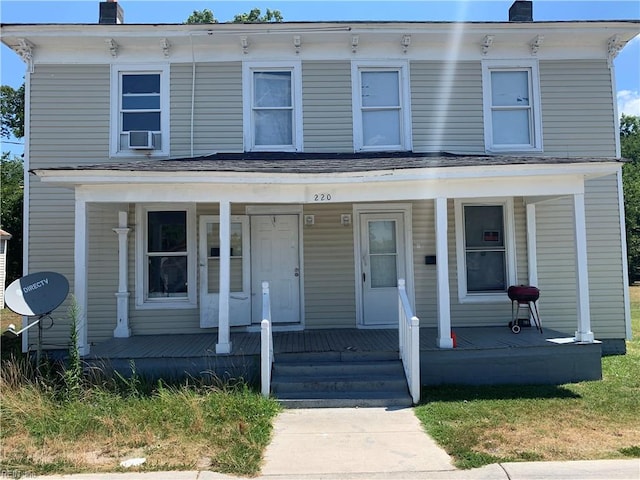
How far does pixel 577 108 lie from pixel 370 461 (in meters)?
7.99

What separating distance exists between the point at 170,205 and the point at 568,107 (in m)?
7.82

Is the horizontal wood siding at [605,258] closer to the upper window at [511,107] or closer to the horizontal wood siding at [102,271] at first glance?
the upper window at [511,107]

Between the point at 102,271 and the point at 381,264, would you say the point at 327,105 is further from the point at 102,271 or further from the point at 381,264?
the point at 102,271

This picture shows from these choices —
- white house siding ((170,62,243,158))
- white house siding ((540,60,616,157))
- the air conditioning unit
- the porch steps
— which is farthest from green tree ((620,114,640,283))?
the air conditioning unit

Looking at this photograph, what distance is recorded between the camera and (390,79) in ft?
29.9

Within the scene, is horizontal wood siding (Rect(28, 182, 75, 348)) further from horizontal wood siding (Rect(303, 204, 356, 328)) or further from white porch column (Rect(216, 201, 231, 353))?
horizontal wood siding (Rect(303, 204, 356, 328))

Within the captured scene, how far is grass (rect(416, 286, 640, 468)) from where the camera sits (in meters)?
4.43

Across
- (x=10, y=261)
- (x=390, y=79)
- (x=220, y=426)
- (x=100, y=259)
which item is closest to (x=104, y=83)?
(x=100, y=259)

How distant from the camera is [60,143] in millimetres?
8758

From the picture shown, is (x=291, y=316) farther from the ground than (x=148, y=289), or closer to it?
closer to it

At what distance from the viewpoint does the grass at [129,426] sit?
14.2 feet

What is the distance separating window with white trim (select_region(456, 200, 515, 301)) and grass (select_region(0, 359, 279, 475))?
15.3 feet

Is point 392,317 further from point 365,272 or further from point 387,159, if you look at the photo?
point 387,159

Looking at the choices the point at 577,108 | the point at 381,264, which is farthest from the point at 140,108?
the point at 577,108
